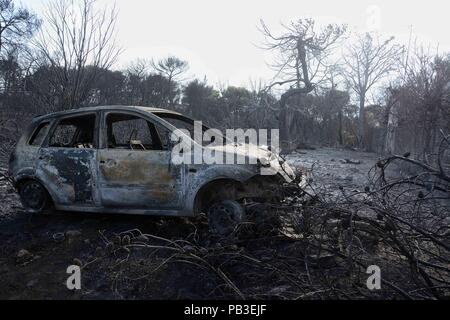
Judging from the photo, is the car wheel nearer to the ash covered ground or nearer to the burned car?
the burned car

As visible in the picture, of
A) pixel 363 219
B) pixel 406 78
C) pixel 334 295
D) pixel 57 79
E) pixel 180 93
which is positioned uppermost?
pixel 180 93


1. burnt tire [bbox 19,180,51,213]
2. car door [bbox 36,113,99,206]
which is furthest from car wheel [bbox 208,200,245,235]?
burnt tire [bbox 19,180,51,213]

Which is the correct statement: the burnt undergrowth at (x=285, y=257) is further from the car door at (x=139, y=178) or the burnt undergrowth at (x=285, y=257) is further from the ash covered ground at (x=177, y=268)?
the car door at (x=139, y=178)

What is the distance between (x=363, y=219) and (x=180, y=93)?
92.1 feet

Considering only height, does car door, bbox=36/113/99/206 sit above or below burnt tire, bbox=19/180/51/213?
above

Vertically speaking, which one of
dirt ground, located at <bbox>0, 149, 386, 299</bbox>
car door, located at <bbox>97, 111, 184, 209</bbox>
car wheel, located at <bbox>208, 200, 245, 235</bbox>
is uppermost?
car door, located at <bbox>97, 111, 184, 209</bbox>

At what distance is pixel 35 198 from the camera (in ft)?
17.6

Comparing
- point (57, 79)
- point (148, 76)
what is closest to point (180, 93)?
point (148, 76)

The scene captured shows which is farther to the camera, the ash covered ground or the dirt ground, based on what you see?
the dirt ground

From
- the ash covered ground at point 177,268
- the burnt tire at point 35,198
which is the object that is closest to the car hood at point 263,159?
the ash covered ground at point 177,268

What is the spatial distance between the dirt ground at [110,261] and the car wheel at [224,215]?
158 mm

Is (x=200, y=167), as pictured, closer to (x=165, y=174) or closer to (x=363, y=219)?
(x=165, y=174)

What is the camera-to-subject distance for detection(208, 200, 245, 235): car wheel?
14.3 ft
